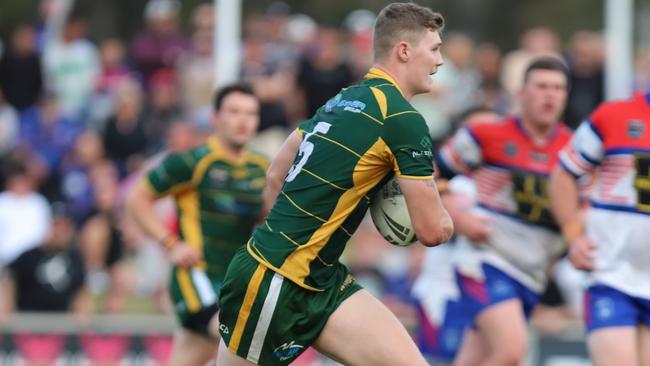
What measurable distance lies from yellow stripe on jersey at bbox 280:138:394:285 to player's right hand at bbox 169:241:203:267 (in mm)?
2871

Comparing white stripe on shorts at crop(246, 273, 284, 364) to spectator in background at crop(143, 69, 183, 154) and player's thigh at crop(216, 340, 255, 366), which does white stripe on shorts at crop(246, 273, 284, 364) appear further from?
spectator in background at crop(143, 69, 183, 154)

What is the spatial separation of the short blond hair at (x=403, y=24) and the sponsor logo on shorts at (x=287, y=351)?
1.52 metres

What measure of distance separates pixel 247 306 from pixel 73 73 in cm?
1042

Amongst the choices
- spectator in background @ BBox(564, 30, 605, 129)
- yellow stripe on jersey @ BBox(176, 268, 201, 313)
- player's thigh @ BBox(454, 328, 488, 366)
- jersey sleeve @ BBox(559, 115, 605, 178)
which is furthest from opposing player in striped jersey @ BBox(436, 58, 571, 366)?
spectator in background @ BBox(564, 30, 605, 129)

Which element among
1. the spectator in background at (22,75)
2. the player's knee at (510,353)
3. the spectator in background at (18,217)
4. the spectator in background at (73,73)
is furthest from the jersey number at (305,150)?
the spectator in background at (22,75)

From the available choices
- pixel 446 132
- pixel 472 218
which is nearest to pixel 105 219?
pixel 446 132

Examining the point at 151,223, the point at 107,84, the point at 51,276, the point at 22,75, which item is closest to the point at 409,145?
the point at 151,223

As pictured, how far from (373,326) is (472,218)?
3.09 m

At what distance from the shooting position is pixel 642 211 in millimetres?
7930

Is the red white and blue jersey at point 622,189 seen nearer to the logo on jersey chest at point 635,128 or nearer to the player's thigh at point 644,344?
the logo on jersey chest at point 635,128

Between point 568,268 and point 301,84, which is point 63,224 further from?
point 568,268

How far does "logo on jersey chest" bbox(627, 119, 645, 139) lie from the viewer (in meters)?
7.91

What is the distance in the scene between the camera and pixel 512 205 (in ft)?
31.6

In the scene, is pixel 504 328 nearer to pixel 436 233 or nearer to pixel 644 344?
pixel 644 344
